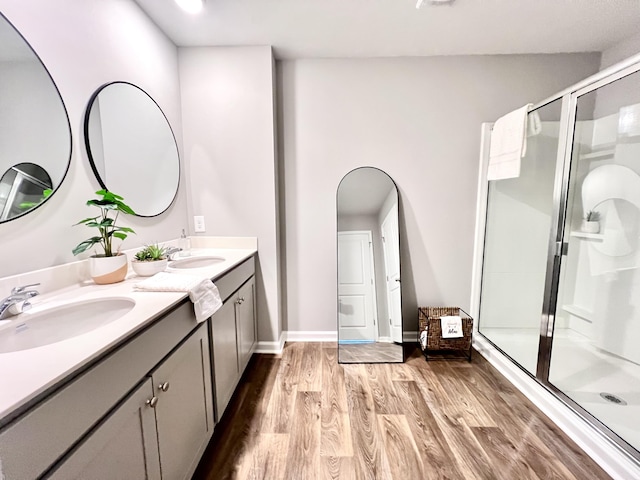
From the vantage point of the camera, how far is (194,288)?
3.93ft

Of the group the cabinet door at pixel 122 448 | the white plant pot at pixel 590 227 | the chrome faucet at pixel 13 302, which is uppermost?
the white plant pot at pixel 590 227

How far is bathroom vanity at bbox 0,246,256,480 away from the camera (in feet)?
1.87

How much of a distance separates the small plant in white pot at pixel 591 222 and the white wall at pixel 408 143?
2.55 ft

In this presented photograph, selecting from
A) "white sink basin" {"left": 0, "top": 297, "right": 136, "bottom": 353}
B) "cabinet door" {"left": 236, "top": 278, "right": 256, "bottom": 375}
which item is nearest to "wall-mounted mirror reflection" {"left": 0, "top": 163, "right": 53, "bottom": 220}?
"white sink basin" {"left": 0, "top": 297, "right": 136, "bottom": 353}

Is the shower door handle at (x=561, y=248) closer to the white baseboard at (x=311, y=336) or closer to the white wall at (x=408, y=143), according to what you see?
the white wall at (x=408, y=143)

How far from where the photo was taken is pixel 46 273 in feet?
3.84

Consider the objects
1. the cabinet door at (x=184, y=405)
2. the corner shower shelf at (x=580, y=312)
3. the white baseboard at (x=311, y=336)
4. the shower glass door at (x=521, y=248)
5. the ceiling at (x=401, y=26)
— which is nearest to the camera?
the cabinet door at (x=184, y=405)

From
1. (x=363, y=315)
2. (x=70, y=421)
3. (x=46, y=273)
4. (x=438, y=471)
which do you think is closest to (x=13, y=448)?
(x=70, y=421)

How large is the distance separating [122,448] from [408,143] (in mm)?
2520

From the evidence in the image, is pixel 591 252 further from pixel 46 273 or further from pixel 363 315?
pixel 46 273

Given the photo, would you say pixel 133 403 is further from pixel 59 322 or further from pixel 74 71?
pixel 74 71

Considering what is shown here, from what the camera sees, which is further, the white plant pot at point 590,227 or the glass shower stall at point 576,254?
the white plant pot at point 590,227

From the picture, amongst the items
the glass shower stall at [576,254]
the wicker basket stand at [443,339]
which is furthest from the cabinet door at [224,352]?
the glass shower stall at [576,254]

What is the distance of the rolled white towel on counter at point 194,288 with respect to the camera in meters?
1.17
